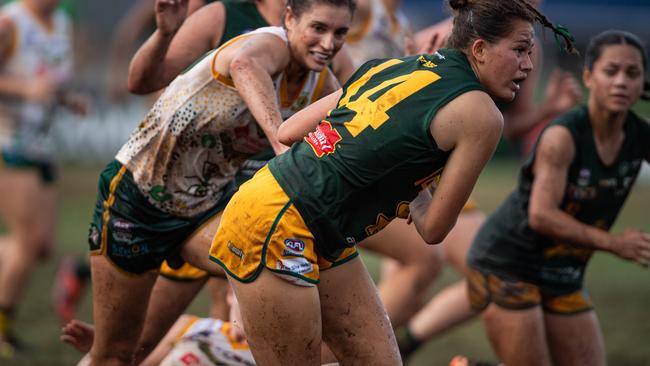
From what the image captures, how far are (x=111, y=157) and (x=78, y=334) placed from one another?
40.3 feet

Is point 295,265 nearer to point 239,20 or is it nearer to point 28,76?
point 239,20

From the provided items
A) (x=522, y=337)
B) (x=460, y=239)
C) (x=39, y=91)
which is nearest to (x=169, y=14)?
(x=522, y=337)

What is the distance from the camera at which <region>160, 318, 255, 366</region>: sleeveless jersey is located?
14.5 feet

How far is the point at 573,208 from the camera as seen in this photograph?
16.0ft

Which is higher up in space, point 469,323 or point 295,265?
point 295,265

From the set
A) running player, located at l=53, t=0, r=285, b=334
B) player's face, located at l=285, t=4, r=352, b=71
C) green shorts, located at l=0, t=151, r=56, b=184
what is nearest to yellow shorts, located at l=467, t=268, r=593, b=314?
running player, located at l=53, t=0, r=285, b=334

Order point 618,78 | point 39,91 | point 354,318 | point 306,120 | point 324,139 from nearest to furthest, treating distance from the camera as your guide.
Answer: point 324,139
point 306,120
point 354,318
point 618,78
point 39,91

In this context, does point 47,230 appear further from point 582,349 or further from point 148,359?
point 582,349

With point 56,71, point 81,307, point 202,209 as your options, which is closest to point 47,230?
point 81,307

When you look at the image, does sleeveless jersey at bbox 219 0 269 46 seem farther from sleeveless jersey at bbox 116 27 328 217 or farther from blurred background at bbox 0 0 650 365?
blurred background at bbox 0 0 650 365

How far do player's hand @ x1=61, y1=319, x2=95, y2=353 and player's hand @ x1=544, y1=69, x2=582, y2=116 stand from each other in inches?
107

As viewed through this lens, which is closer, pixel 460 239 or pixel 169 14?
pixel 169 14

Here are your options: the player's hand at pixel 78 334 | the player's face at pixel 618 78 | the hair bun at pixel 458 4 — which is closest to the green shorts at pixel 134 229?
the player's hand at pixel 78 334

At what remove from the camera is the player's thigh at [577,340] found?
4895 mm
